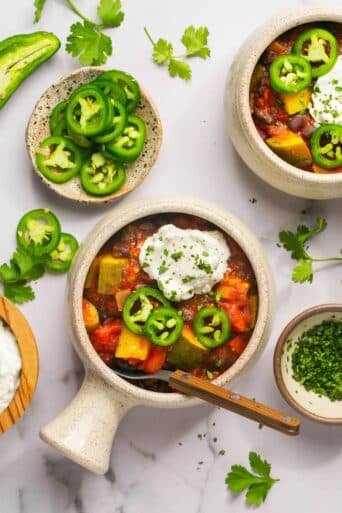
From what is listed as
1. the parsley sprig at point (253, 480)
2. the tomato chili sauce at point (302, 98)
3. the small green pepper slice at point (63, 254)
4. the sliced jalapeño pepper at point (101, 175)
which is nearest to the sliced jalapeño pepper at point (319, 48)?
the tomato chili sauce at point (302, 98)

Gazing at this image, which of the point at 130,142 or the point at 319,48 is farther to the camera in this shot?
the point at 130,142

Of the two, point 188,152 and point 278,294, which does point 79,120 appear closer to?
point 188,152

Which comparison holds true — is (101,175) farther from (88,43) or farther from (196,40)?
(196,40)

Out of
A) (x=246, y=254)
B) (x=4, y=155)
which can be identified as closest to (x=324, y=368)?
(x=246, y=254)

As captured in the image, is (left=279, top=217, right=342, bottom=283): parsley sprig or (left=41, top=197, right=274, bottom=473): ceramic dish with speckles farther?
(left=279, top=217, right=342, bottom=283): parsley sprig

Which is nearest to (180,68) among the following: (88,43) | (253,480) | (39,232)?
(88,43)

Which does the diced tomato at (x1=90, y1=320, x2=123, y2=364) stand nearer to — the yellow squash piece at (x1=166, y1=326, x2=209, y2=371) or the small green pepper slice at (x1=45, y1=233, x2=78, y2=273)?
the yellow squash piece at (x1=166, y1=326, x2=209, y2=371)

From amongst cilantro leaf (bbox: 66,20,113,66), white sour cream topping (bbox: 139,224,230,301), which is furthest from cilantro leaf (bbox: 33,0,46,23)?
white sour cream topping (bbox: 139,224,230,301)
